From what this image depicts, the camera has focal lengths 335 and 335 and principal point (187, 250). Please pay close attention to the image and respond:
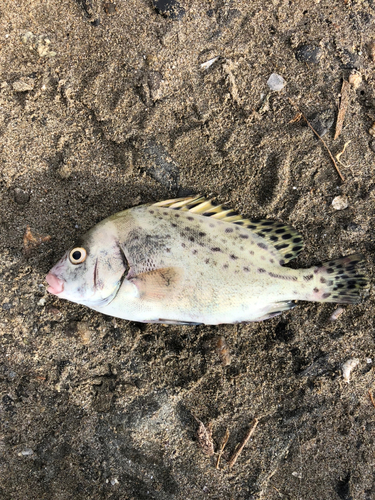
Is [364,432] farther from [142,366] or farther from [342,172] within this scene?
[342,172]

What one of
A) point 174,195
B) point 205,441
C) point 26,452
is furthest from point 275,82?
point 26,452

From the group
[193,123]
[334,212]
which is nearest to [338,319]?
[334,212]

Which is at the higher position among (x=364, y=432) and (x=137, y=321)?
(x=137, y=321)

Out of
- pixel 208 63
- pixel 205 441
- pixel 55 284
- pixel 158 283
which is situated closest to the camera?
pixel 55 284

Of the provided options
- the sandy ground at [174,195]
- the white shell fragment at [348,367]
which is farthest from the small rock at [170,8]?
the white shell fragment at [348,367]

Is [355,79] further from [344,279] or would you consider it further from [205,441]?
[205,441]

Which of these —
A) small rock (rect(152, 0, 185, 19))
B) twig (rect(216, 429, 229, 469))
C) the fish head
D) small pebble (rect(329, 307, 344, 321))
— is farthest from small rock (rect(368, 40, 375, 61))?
twig (rect(216, 429, 229, 469))

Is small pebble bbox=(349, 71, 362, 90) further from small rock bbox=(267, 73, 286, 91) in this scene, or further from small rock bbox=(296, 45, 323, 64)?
small rock bbox=(267, 73, 286, 91)
